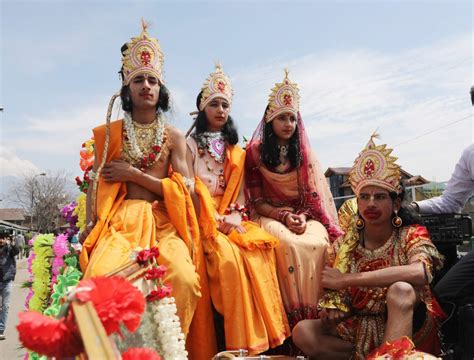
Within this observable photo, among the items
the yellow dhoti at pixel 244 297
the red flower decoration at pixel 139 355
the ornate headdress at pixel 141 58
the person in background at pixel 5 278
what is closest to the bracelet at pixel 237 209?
the yellow dhoti at pixel 244 297

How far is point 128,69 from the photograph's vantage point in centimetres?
380

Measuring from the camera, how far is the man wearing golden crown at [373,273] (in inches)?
121

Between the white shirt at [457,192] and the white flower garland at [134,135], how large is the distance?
205 cm

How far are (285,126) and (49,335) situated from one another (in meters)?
3.20

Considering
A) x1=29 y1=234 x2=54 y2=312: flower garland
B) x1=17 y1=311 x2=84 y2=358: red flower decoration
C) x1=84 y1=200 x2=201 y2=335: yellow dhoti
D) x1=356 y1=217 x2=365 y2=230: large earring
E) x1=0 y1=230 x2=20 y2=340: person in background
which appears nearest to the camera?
x1=17 y1=311 x2=84 y2=358: red flower decoration

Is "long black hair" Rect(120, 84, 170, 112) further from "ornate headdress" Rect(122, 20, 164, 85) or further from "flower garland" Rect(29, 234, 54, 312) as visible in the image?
"flower garland" Rect(29, 234, 54, 312)

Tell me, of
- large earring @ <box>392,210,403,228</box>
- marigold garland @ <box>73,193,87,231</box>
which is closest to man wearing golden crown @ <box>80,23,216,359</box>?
marigold garland @ <box>73,193,87,231</box>

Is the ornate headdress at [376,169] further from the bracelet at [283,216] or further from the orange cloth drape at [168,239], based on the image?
the orange cloth drape at [168,239]

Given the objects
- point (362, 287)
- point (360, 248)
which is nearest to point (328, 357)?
point (362, 287)

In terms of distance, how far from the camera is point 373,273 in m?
3.06

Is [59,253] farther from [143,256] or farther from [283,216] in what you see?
[283,216]

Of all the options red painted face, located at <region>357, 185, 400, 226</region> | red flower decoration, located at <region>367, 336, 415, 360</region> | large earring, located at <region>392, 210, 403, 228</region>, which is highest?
red painted face, located at <region>357, 185, 400, 226</region>

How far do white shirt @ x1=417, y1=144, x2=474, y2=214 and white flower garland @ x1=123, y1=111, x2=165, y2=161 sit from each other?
205 centimetres

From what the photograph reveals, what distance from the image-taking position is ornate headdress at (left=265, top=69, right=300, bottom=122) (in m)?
4.33
